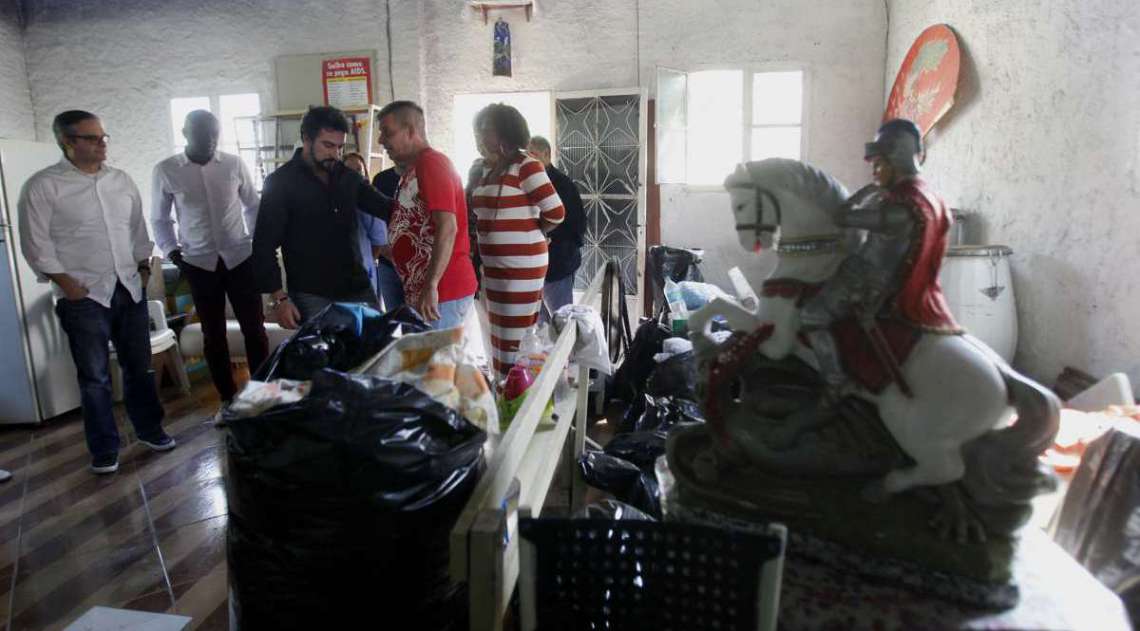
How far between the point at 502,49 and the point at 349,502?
16.3 ft

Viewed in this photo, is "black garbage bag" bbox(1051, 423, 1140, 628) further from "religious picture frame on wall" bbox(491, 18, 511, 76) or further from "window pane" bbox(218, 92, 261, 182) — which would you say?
"window pane" bbox(218, 92, 261, 182)

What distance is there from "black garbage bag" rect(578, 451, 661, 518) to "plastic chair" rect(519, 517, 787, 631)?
1.04 metres

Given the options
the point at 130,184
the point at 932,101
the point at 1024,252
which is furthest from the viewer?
the point at 932,101

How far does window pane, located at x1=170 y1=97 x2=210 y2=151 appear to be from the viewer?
6.02 m

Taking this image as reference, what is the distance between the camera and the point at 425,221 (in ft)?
7.23

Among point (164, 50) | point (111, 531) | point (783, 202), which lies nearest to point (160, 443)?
point (111, 531)

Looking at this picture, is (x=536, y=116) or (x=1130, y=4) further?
(x=536, y=116)

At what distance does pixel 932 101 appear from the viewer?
4164 mm

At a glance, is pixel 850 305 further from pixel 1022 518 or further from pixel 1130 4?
pixel 1130 4

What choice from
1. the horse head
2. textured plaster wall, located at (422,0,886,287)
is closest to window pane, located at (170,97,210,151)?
textured plaster wall, located at (422,0,886,287)

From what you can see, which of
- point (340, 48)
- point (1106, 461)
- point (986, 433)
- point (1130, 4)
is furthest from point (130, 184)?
point (1130, 4)

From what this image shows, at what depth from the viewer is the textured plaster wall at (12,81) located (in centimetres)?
595

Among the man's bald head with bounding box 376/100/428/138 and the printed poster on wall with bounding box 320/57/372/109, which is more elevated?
the printed poster on wall with bounding box 320/57/372/109

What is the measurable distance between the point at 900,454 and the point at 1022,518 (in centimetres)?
20
